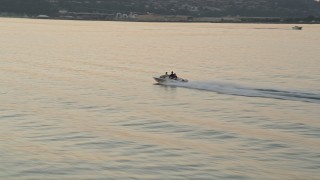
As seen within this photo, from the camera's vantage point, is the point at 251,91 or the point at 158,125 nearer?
the point at 158,125

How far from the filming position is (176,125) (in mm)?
30641

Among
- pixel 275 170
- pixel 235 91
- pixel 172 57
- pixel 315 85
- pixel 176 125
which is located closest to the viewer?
pixel 275 170

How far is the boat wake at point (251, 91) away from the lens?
4034 cm

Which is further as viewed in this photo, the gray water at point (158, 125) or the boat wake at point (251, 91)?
the boat wake at point (251, 91)

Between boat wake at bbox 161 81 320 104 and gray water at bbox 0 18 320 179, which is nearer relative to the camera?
gray water at bbox 0 18 320 179

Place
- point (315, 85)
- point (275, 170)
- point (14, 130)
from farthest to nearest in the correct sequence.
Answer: point (315, 85) → point (14, 130) → point (275, 170)

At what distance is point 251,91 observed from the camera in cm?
4347

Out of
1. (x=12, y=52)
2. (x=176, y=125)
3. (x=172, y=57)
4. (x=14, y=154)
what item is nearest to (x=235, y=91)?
(x=176, y=125)

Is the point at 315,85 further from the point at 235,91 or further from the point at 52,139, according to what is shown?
the point at 52,139

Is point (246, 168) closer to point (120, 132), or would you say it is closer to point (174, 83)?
point (120, 132)

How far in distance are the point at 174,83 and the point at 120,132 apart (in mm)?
20931

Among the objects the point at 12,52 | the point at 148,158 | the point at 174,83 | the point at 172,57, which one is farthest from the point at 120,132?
the point at 12,52

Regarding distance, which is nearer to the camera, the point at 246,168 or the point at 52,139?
the point at 246,168

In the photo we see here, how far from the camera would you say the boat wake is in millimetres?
40344
